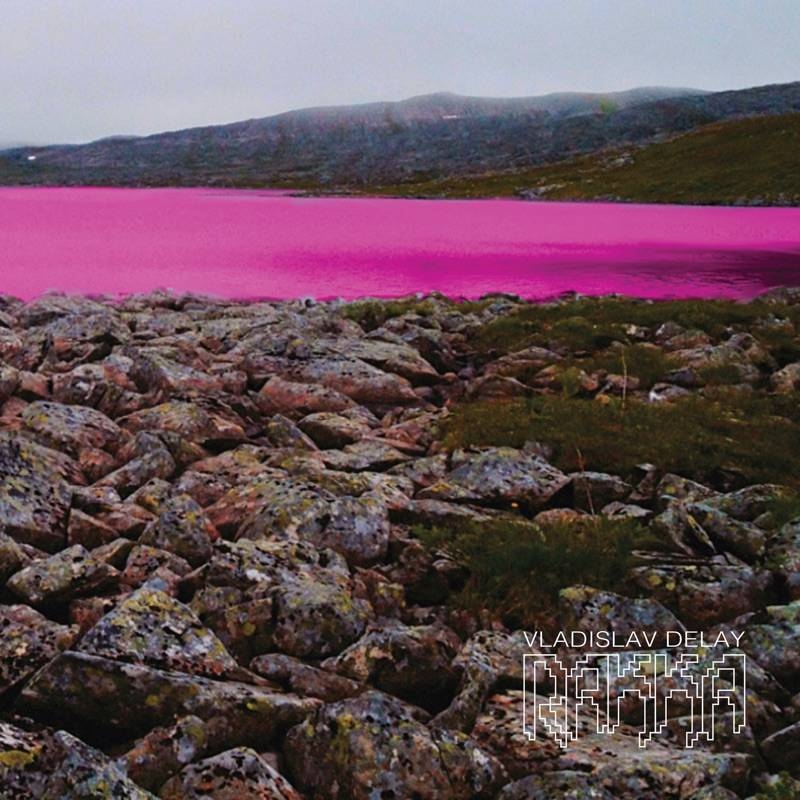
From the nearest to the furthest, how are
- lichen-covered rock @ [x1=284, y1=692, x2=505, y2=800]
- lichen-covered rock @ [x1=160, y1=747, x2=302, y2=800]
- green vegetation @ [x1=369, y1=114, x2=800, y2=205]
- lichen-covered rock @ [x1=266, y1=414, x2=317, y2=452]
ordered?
lichen-covered rock @ [x1=160, y1=747, x2=302, y2=800]
lichen-covered rock @ [x1=284, y1=692, x2=505, y2=800]
lichen-covered rock @ [x1=266, y1=414, x2=317, y2=452]
green vegetation @ [x1=369, y1=114, x2=800, y2=205]

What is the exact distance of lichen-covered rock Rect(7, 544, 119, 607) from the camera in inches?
288

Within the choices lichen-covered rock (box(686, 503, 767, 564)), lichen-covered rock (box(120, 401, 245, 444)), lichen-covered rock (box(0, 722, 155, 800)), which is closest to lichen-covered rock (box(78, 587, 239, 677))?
lichen-covered rock (box(0, 722, 155, 800))

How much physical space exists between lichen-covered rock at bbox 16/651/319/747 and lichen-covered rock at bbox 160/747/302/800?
350mm

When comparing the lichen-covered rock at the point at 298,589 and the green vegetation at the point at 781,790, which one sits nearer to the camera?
A: the green vegetation at the point at 781,790

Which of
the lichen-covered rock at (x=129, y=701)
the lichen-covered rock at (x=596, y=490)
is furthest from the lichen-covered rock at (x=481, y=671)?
the lichen-covered rock at (x=596, y=490)

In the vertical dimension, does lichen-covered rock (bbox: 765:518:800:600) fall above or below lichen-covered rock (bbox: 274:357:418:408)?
below

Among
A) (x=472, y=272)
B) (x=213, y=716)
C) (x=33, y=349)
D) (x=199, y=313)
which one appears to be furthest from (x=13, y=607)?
(x=472, y=272)

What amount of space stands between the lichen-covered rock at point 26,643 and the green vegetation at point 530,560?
3.71 m

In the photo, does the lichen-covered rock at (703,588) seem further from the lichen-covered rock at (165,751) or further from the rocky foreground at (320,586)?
the lichen-covered rock at (165,751)

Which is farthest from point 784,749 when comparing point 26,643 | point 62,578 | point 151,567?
point 62,578

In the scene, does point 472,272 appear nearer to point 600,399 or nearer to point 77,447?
point 600,399

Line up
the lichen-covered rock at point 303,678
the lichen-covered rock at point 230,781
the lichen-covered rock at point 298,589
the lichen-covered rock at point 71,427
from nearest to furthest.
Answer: the lichen-covered rock at point 230,781, the lichen-covered rock at point 303,678, the lichen-covered rock at point 298,589, the lichen-covered rock at point 71,427

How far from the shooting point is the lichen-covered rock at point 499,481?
1070cm

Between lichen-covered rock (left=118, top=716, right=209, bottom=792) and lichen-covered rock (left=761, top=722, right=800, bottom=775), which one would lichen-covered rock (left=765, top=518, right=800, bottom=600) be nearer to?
lichen-covered rock (left=761, top=722, right=800, bottom=775)
